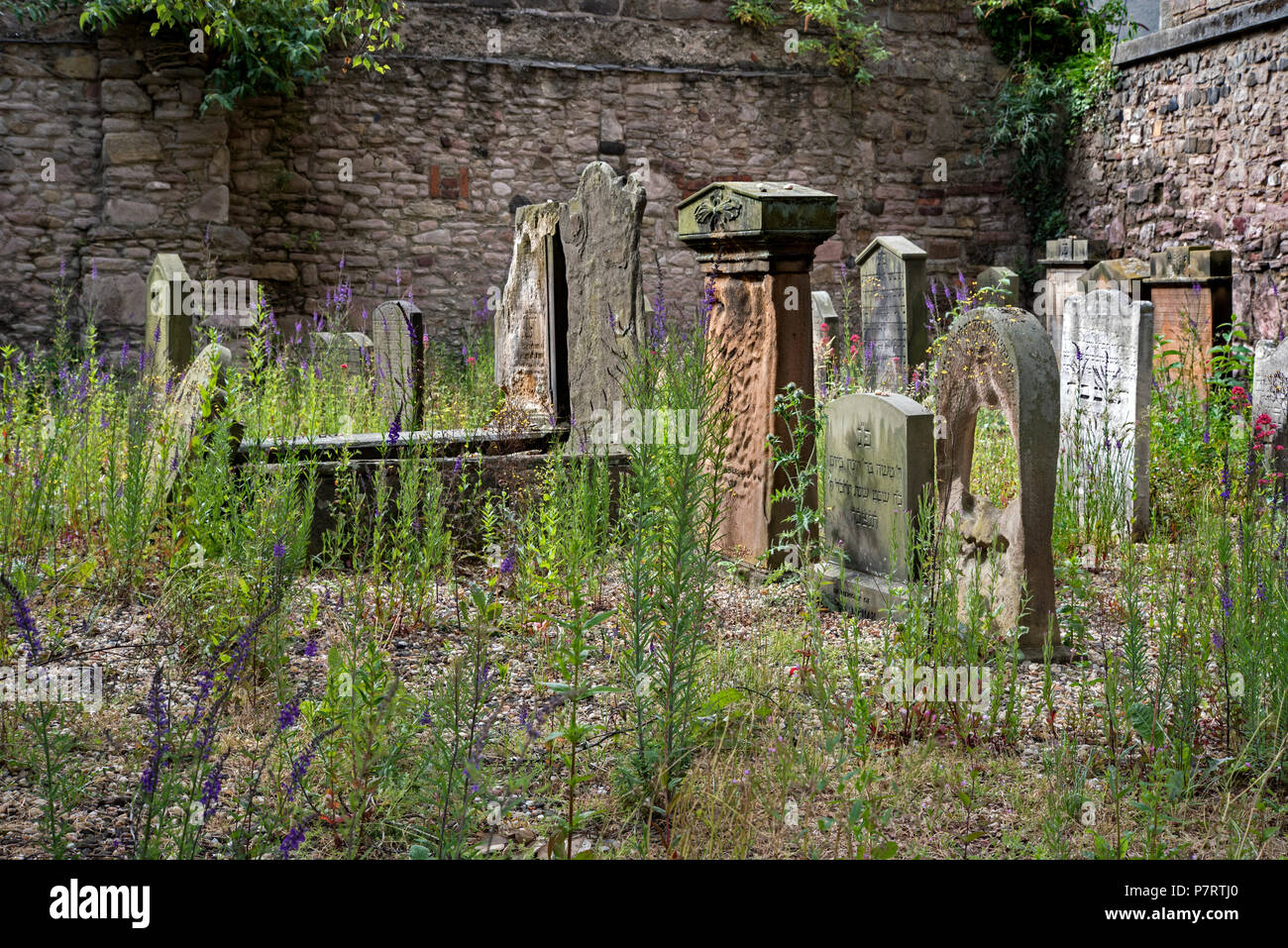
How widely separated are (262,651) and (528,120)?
30.2 ft

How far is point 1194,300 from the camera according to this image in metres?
7.83

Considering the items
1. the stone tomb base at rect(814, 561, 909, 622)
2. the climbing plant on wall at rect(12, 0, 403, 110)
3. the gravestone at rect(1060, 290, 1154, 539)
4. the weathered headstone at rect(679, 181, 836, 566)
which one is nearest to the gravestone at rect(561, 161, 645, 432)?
the weathered headstone at rect(679, 181, 836, 566)

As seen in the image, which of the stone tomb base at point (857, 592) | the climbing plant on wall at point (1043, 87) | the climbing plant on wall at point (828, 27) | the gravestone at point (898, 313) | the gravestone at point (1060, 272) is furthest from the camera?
the climbing plant on wall at point (1043, 87)

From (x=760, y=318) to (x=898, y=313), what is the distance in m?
4.14

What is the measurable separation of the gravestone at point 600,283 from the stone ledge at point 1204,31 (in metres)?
6.99

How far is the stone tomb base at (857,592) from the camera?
4.52 meters

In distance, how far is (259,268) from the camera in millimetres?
11219

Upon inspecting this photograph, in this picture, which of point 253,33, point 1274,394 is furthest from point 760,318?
point 253,33

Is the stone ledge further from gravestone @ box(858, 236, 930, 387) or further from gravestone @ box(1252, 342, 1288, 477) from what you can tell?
gravestone @ box(1252, 342, 1288, 477)

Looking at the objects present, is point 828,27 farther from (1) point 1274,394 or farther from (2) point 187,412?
(2) point 187,412

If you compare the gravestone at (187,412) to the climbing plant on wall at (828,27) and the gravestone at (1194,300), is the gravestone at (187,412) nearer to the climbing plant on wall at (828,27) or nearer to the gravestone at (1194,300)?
the gravestone at (1194,300)

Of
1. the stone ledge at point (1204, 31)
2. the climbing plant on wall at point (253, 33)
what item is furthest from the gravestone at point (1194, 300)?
the climbing plant on wall at point (253, 33)

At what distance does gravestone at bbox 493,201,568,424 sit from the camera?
6.81m
